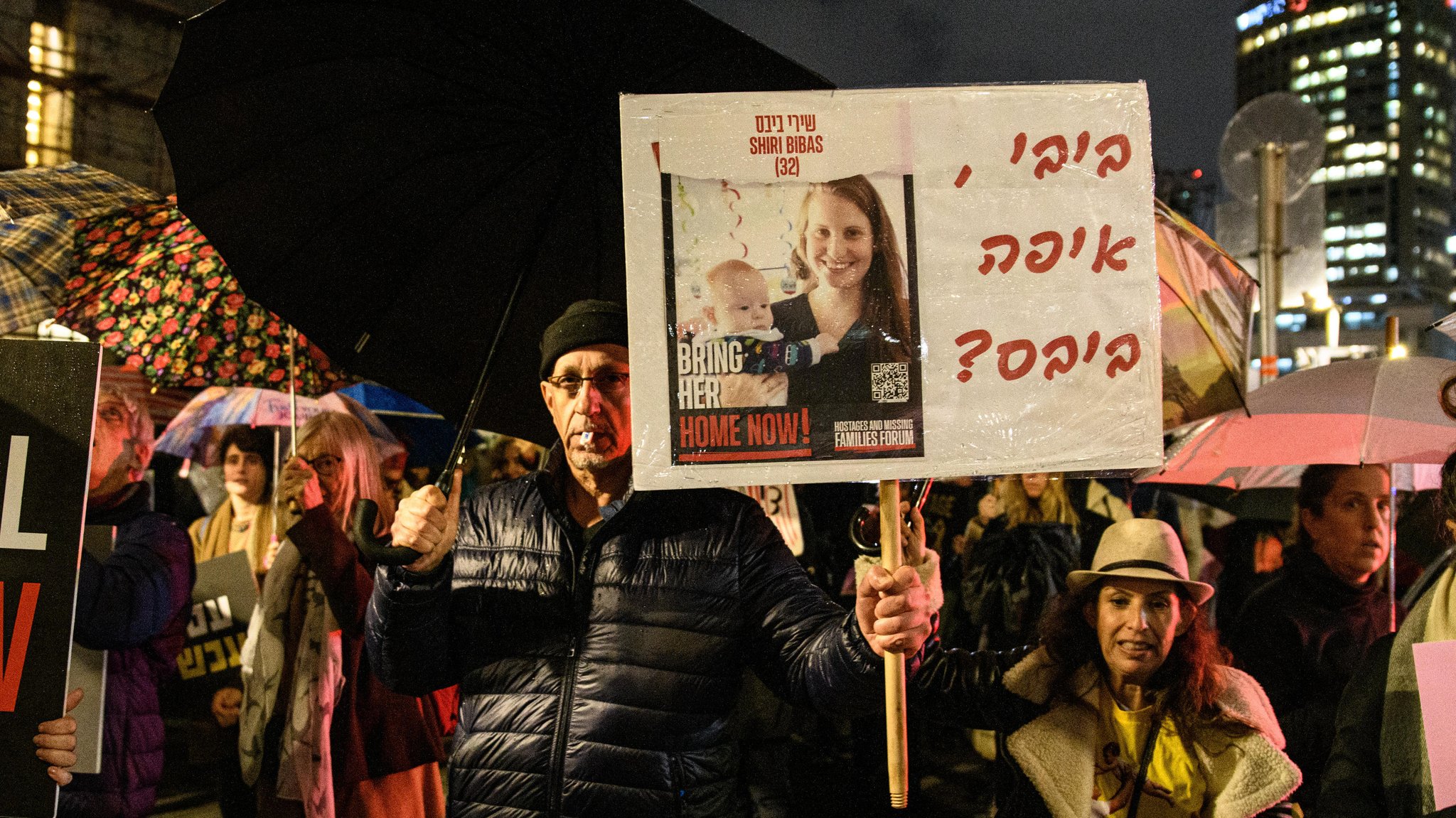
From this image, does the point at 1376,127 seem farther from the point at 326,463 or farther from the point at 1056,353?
the point at 1056,353

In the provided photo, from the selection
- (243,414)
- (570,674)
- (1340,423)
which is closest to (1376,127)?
(1340,423)

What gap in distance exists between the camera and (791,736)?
7.93 m

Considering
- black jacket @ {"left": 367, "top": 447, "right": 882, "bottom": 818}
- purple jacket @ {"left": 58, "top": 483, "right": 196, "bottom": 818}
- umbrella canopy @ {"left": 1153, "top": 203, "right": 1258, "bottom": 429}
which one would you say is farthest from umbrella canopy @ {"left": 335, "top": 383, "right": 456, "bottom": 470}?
umbrella canopy @ {"left": 1153, "top": 203, "right": 1258, "bottom": 429}

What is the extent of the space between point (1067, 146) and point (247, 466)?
5.55 meters

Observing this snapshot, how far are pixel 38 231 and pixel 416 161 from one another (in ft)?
7.41

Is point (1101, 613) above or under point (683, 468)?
under

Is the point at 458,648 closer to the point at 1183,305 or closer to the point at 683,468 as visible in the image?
the point at 683,468

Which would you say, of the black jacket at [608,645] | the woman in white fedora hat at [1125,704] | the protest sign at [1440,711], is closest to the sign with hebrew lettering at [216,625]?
the black jacket at [608,645]

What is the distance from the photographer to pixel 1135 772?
3250 millimetres

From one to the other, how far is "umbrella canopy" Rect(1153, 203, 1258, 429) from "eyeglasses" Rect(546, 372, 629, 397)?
4.75 ft

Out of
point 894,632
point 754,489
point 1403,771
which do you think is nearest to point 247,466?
point 754,489

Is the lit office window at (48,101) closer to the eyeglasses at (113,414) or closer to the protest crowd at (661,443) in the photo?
the protest crowd at (661,443)

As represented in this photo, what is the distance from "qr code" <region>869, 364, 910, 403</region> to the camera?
6.66ft

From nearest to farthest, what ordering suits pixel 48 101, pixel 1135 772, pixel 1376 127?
pixel 1135 772 < pixel 48 101 < pixel 1376 127
